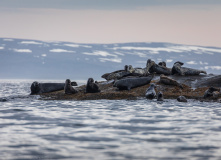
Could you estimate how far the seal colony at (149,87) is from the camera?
904 inches

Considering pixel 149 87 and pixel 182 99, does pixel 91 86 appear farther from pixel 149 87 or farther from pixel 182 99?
pixel 182 99

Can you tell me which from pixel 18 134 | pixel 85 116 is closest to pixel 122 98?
pixel 85 116

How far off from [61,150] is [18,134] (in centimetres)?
252

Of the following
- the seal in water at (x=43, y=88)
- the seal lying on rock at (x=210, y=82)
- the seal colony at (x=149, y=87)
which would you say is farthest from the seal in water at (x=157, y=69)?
the seal in water at (x=43, y=88)

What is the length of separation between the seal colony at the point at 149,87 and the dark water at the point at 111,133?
5.41 metres

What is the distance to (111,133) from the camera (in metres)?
11.2

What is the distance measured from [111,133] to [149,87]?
12.8 meters

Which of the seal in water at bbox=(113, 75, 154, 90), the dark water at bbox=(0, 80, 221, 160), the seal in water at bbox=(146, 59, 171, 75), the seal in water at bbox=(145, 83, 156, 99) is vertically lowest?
the dark water at bbox=(0, 80, 221, 160)

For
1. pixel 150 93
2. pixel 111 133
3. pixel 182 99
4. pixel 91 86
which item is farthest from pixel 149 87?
pixel 111 133

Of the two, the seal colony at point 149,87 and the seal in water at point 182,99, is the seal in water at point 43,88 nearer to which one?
the seal colony at point 149,87

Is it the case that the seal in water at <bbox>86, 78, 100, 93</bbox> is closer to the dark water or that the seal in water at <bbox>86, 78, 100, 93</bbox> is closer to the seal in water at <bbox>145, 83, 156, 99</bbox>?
the seal in water at <bbox>145, 83, 156, 99</bbox>

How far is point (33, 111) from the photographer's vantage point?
17031 millimetres

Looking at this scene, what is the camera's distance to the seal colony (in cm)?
2295

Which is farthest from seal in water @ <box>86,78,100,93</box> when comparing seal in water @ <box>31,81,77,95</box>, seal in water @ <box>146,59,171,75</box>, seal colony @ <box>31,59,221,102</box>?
seal in water @ <box>146,59,171,75</box>
